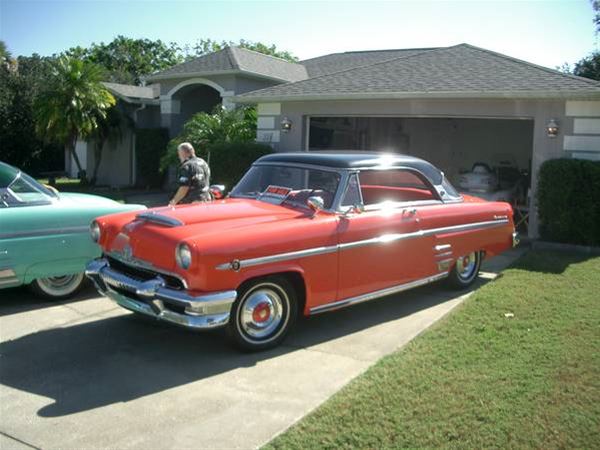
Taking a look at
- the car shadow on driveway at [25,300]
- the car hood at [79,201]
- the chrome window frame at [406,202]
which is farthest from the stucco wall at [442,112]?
the car shadow on driveway at [25,300]

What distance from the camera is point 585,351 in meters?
4.97

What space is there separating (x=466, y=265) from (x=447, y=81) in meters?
5.54

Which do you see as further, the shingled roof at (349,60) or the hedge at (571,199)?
the shingled roof at (349,60)

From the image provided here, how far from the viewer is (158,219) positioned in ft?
16.9

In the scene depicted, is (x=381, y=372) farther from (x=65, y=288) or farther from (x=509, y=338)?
(x=65, y=288)

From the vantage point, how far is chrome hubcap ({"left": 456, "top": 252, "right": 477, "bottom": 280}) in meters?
7.05

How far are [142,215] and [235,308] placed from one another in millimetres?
1305

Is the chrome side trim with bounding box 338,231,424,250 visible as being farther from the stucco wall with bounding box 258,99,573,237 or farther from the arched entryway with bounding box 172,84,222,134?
the arched entryway with bounding box 172,84,222,134

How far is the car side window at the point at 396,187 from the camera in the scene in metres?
6.64

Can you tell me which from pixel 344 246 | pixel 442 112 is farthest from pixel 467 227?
pixel 442 112

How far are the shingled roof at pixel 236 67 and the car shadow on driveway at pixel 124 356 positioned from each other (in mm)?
12442

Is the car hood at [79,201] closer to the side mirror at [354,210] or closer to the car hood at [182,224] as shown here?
the car hood at [182,224]

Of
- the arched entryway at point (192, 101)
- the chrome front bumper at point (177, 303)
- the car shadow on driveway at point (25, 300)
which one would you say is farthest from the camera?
the arched entryway at point (192, 101)

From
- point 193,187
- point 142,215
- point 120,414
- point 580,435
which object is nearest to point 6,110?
point 193,187
